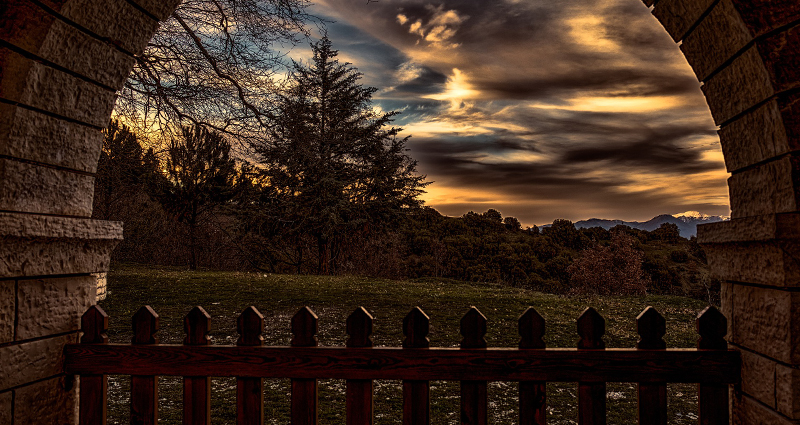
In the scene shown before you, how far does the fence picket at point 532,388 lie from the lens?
2.08 m

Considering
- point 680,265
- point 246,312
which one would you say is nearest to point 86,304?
point 246,312

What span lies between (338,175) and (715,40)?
57.5ft

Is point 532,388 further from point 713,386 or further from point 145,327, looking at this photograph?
point 145,327

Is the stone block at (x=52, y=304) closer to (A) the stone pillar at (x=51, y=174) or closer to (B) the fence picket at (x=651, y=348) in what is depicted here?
(A) the stone pillar at (x=51, y=174)

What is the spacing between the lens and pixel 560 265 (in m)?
18.1

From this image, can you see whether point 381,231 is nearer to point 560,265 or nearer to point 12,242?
point 560,265

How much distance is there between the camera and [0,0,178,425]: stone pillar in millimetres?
1821

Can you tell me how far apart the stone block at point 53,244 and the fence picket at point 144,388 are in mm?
358

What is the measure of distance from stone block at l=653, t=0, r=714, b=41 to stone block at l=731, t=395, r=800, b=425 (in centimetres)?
163

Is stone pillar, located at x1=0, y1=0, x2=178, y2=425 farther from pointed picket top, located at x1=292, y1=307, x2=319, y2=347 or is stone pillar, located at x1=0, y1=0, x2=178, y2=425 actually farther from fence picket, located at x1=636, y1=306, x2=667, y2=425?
fence picket, located at x1=636, y1=306, x2=667, y2=425

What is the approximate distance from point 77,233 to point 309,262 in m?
18.6

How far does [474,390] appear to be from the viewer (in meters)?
2.11

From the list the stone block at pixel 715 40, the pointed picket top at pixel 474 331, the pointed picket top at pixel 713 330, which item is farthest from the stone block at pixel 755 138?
the pointed picket top at pixel 474 331

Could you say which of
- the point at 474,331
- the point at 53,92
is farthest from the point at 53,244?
the point at 474,331
